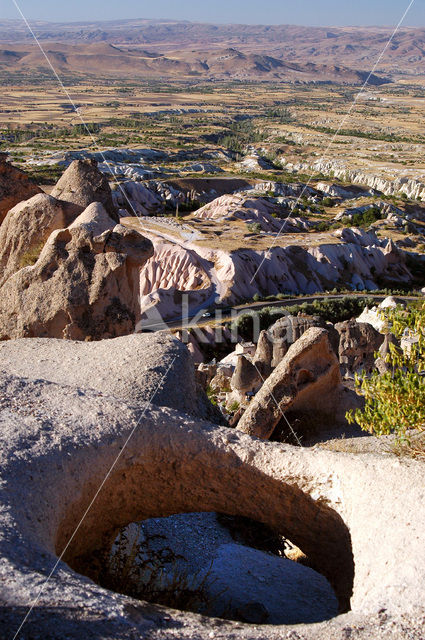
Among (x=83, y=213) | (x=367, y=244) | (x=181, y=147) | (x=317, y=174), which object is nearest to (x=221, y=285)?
(x=367, y=244)

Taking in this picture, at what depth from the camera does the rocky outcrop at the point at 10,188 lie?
18266mm

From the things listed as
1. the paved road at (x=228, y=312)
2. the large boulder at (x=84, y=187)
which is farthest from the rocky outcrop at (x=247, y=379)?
the paved road at (x=228, y=312)

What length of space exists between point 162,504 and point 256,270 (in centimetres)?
3839

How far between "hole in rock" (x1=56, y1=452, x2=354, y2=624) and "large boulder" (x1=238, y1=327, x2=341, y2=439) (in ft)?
12.4

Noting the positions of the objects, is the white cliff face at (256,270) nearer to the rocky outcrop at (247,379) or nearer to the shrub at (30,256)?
the rocky outcrop at (247,379)

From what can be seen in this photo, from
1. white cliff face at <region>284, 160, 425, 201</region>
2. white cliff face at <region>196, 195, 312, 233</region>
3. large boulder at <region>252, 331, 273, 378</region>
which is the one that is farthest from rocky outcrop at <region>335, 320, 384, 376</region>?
white cliff face at <region>284, 160, 425, 201</region>

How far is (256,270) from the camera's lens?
4550 centimetres

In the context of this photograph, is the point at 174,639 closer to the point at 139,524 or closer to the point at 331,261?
the point at 139,524

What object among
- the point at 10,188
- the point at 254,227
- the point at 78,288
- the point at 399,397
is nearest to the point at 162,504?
the point at 399,397

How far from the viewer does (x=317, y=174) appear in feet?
325

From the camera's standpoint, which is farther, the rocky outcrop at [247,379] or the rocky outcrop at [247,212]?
the rocky outcrop at [247,212]

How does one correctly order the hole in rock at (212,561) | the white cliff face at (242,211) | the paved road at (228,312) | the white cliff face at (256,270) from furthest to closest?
1. the white cliff face at (242,211)
2. the white cliff face at (256,270)
3. the paved road at (228,312)
4. the hole in rock at (212,561)

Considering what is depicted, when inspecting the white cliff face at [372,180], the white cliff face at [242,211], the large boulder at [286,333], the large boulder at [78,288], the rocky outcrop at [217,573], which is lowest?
the white cliff face at [372,180]

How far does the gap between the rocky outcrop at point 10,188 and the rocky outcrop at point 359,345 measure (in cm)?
1097
